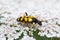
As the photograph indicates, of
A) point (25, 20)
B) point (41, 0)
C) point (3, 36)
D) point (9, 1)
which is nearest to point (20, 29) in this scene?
point (25, 20)

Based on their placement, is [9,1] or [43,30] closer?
[43,30]

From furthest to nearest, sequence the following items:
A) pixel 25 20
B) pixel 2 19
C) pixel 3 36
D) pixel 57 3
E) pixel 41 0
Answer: pixel 41 0
pixel 57 3
pixel 2 19
pixel 25 20
pixel 3 36

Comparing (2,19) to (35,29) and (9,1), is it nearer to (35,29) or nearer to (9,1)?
(35,29)

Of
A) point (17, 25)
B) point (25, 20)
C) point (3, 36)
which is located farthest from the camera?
point (17, 25)

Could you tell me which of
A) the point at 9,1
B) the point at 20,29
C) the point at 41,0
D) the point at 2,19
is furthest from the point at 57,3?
the point at 20,29

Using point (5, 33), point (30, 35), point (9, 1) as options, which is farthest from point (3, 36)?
point (9, 1)

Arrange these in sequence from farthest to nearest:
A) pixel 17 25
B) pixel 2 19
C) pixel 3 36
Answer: pixel 2 19
pixel 17 25
pixel 3 36

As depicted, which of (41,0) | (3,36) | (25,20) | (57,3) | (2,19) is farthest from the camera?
(41,0)

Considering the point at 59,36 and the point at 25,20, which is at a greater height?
the point at 25,20

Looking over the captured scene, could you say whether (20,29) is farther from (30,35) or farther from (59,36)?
(59,36)
